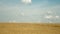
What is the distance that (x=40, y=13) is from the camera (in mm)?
1156

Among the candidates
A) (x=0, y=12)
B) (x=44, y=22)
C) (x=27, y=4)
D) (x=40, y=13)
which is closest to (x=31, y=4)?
(x=27, y=4)

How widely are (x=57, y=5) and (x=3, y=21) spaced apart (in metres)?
0.66

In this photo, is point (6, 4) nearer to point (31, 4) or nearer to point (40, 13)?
point (31, 4)

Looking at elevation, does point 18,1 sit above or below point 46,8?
above

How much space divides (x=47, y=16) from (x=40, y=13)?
9 cm

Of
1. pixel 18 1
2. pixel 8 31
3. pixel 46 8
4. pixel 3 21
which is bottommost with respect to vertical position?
pixel 8 31

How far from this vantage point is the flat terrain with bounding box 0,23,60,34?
1095mm

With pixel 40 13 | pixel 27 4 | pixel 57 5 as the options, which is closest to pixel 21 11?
pixel 27 4

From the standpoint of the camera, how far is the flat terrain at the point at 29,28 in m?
1.09

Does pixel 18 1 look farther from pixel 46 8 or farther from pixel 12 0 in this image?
pixel 46 8

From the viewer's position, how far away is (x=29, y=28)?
43.7 inches

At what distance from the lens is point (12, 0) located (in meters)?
1.17

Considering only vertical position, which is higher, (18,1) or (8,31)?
(18,1)

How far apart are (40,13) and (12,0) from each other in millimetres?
367
